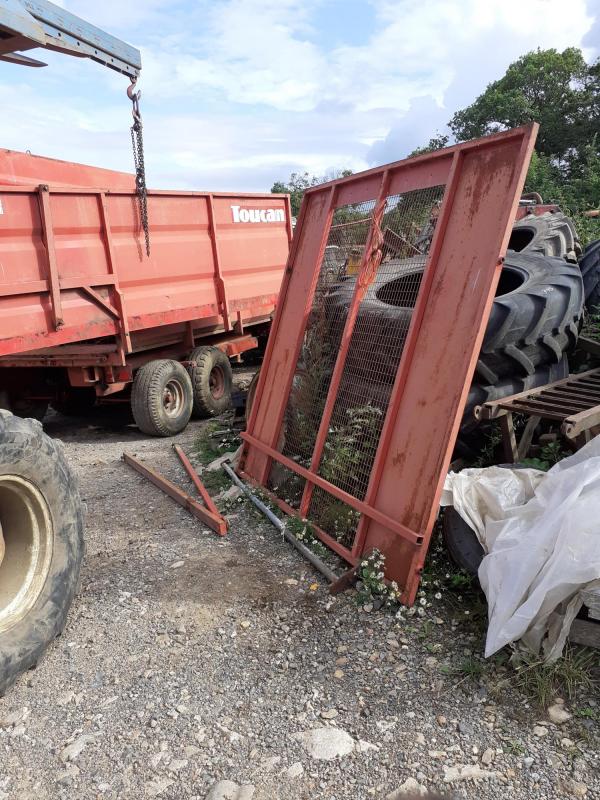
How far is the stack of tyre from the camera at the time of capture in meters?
3.54

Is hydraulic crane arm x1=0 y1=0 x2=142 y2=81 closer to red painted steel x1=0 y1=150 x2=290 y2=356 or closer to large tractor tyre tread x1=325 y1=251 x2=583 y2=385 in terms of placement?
red painted steel x1=0 y1=150 x2=290 y2=356

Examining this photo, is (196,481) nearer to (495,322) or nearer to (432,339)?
(432,339)

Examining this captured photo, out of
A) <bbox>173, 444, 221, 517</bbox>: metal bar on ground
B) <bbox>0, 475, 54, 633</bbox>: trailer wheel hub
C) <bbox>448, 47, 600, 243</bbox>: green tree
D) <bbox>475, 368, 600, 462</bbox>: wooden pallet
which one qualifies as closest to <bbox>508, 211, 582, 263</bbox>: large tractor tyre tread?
<bbox>475, 368, 600, 462</bbox>: wooden pallet

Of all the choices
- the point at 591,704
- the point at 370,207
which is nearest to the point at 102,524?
the point at 370,207

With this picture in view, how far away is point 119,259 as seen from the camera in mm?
5504

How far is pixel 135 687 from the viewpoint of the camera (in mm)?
2521

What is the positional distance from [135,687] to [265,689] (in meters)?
0.56

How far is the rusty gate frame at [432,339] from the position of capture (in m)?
2.94

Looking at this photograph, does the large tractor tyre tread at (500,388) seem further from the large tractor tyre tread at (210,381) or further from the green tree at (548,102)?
the green tree at (548,102)

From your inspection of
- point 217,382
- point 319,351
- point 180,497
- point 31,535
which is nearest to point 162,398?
point 217,382

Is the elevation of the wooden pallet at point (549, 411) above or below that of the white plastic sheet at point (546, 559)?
above

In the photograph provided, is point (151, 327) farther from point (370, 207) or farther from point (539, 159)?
point (539, 159)

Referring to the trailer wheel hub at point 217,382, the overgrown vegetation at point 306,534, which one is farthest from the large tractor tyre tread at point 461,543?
the trailer wheel hub at point 217,382

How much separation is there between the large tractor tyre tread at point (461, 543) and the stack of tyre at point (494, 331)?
2.49 ft
